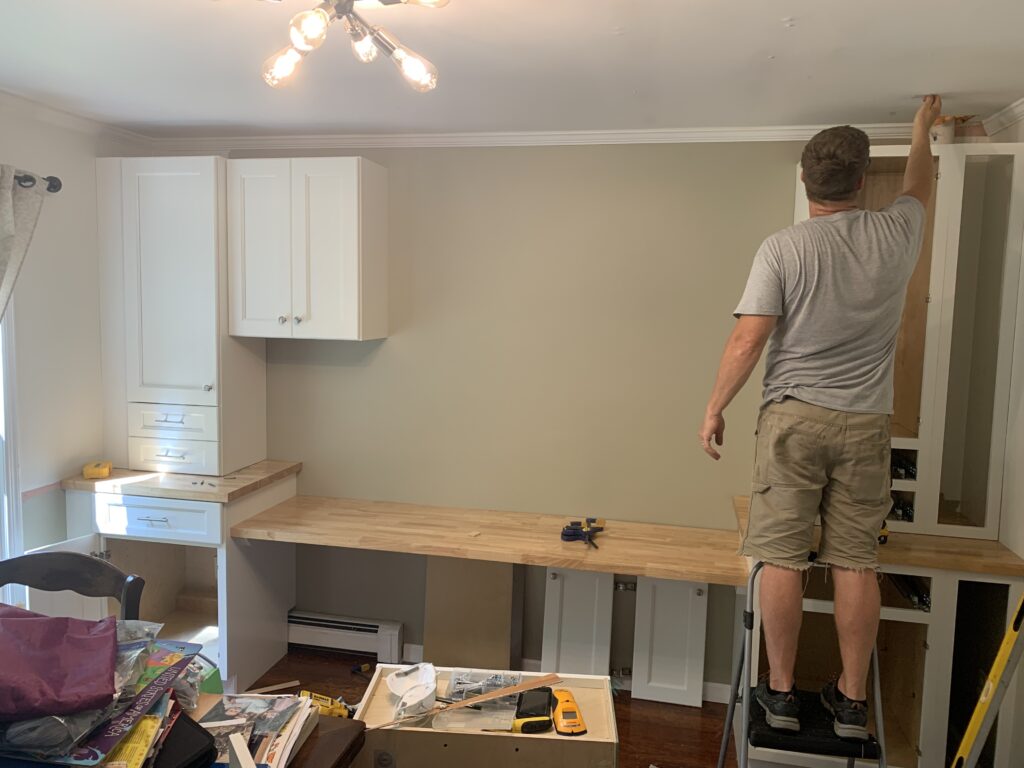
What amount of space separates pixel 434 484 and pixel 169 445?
1.15 metres

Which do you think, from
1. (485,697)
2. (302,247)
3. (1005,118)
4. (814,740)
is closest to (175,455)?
(302,247)

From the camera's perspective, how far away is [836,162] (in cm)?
190

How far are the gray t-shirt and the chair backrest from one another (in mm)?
1906

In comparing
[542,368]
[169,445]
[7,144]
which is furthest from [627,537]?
[7,144]

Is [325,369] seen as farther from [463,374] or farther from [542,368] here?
[542,368]

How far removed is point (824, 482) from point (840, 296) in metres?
0.49

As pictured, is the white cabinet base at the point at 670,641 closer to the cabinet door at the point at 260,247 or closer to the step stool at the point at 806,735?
the step stool at the point at 806,735

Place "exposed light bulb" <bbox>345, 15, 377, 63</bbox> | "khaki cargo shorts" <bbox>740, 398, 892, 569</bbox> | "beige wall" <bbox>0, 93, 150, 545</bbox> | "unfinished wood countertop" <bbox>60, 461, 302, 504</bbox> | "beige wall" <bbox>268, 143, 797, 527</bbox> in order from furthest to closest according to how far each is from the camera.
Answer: "beige wall" <bbox>268, 143, 797, 527</bbox> → "unfinished wood countertop" <bbox>60, 461, 302, 504</bbox> → "beige wall" <bbox>0, 93, 150, 545</bbox> → "khaki cargo shorts" <bbox>740, 398, 892, 569</bbox> → "exposed light bulb" <bbox>345, 15, 377, 63</bbox>

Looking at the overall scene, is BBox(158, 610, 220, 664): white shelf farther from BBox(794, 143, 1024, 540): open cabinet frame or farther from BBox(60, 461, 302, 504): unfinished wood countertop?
BBox(794, 143, 1024, 540): open cabinet frame

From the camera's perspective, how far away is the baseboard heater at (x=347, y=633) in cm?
347

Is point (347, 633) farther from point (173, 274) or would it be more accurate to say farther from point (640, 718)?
point (173, 274)

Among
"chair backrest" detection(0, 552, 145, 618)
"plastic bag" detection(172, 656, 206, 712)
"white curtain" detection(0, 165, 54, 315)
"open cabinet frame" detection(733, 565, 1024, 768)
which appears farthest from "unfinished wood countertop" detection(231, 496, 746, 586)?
"plastic bag" detection(172, 656, 206, 712)

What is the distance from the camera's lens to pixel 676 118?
2.88m

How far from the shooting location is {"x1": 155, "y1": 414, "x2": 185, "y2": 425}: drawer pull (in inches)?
127
